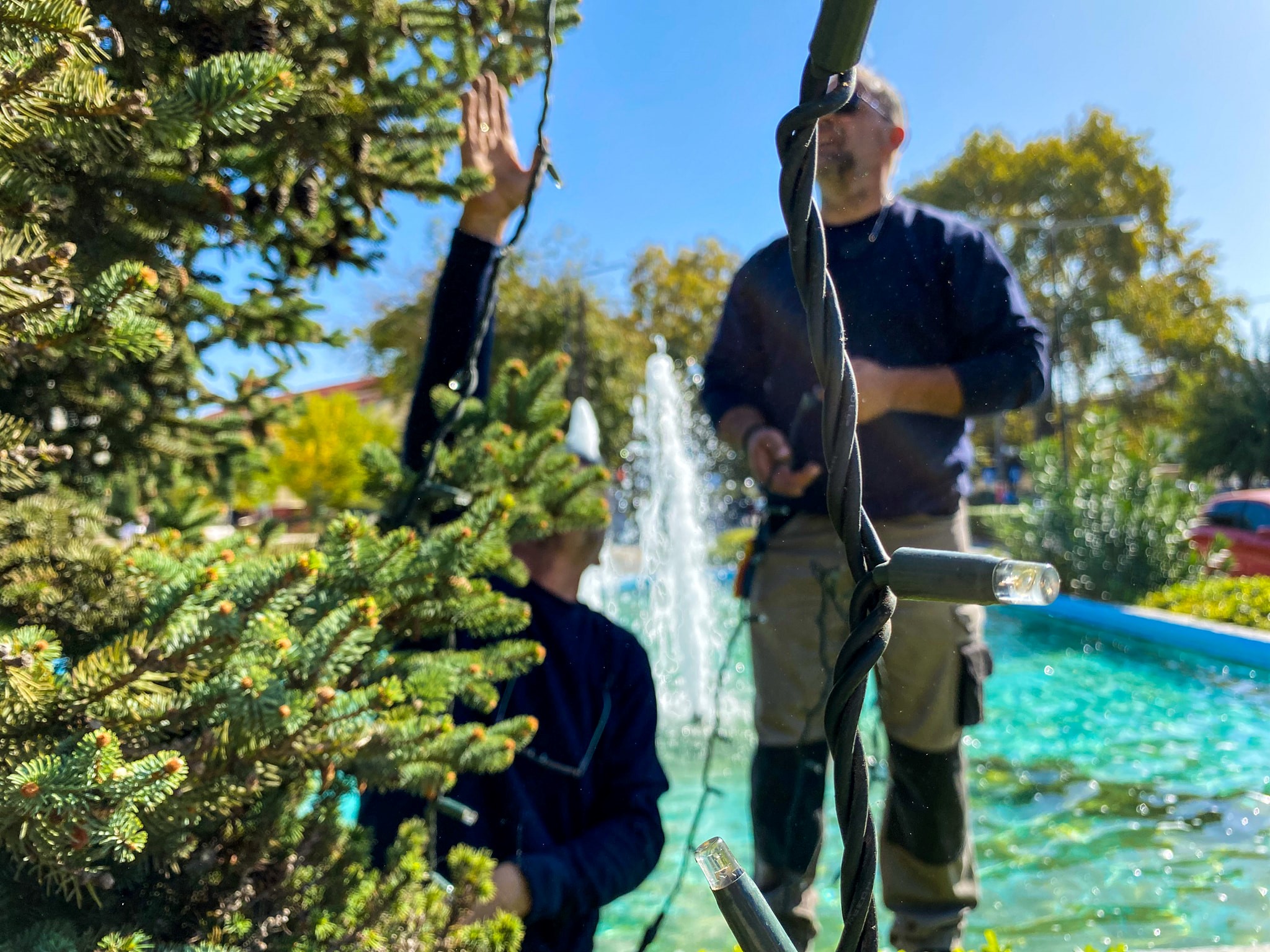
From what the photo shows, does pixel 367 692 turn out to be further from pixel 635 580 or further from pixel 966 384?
pixel 635 580

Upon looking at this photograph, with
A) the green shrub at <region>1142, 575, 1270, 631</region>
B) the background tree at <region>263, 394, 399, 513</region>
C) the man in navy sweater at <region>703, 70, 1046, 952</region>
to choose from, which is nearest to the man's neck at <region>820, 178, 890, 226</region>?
the man in navy sweater at <region>703, 70, 1046, 952</region>

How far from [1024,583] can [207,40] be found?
1392 millimetres

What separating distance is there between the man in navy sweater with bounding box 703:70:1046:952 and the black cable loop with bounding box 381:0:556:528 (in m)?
Answer: 0.42

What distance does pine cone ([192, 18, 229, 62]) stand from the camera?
4.25ft

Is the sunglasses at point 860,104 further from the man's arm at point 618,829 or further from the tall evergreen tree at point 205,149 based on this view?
the man's arm at point 618,829

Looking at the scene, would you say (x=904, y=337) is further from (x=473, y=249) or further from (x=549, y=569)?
(x=549, y=569)

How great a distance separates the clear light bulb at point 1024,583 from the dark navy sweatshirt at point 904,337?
412mm

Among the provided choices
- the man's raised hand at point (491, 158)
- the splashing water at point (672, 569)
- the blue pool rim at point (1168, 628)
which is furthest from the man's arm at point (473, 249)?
the splashing water at point (672, 569)

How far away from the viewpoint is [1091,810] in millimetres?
3598

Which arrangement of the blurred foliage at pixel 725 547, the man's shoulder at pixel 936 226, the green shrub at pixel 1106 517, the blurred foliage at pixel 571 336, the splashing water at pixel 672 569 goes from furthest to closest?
the blurred foliage at pixel 571 336 < the blurred foliage at pixel 725 547 < the green shrub at pixel 1106 517 < the splashing water at pixel 672 569 < the man's shoulder at pixel 936 226

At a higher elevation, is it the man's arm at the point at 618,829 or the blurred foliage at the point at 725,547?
the blurred foliage at the point at 725,547

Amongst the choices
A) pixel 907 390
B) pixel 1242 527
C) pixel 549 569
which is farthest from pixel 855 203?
pixel 1242 527

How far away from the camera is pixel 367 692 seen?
3.79 feet

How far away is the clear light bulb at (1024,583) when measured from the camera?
0.48 meters
